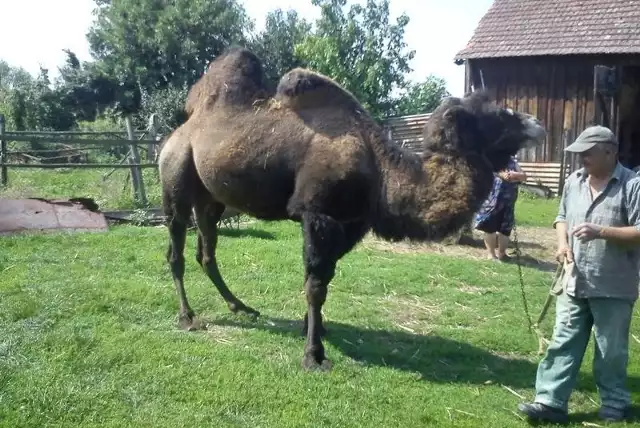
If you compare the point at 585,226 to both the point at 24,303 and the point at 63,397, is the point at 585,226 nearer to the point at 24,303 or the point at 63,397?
the point at 63,397

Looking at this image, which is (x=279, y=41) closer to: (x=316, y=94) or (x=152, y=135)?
(x=152, y=135)

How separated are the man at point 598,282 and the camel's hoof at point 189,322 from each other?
10.7 ft

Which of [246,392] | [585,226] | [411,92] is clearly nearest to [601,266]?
[585,226]

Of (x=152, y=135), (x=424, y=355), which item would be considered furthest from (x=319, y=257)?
(x=152, y=135)

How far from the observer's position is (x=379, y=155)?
21.7ft

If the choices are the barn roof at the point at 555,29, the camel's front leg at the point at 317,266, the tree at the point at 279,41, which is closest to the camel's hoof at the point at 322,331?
the camel's front leg at the point at 317,266

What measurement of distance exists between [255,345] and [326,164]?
73.1 inches

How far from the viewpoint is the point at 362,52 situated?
33250mm

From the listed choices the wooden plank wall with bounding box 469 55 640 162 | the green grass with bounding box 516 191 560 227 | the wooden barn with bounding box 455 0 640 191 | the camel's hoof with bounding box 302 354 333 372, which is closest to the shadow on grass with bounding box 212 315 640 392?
the camel's hoof with bounding box 302 354 333 372

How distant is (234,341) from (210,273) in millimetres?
1411

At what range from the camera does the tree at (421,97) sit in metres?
35.4

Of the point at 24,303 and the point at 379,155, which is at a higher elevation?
the point at 379,155

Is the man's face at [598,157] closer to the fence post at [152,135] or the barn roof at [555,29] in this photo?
the fence post at [152,135]

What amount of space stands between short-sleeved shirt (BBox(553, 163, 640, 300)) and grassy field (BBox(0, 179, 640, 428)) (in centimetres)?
103
